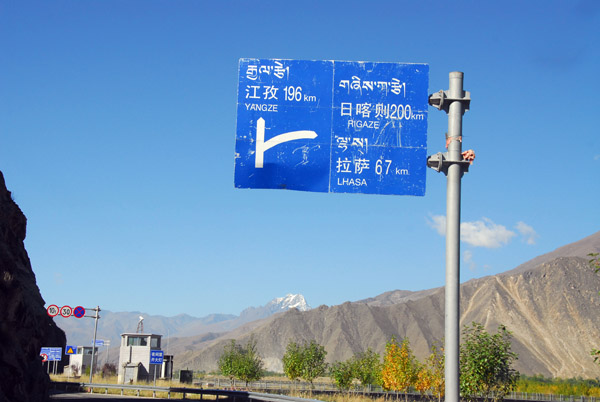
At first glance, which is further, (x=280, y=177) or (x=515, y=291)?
(x=515, y=291)

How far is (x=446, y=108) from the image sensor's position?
29.2 ft

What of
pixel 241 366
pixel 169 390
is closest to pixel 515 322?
pixel 241 366

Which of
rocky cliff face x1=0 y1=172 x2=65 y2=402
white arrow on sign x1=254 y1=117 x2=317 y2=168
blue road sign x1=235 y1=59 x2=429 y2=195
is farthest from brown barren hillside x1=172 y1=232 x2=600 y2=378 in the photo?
white arrow on sign x1=254 y1=117 x2=317 y2=168

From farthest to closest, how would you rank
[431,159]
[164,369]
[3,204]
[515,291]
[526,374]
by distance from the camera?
1. [515,291]
2. [526,374]
3. [164,369]
4. [3,204]
5. [431,159]

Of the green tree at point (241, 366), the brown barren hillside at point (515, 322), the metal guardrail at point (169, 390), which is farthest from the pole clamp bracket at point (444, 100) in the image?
the brown barren hillside at point (515, 322)

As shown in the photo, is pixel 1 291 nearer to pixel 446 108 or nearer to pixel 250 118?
pixel 250 118

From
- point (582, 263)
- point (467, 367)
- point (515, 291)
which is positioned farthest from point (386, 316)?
point (467, 367)

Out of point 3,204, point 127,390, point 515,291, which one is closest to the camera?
point 3,204

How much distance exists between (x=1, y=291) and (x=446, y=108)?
51.1ft

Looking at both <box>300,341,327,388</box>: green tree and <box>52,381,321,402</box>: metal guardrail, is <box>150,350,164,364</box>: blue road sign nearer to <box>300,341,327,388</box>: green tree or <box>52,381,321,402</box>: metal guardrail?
<box>52,381,321,402</box>: metal guardrail

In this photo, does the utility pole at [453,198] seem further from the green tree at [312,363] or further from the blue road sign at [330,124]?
the green tree at [312,363]

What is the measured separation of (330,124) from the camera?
371 inches

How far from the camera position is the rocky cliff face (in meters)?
18.8

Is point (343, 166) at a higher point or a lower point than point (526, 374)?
higher
